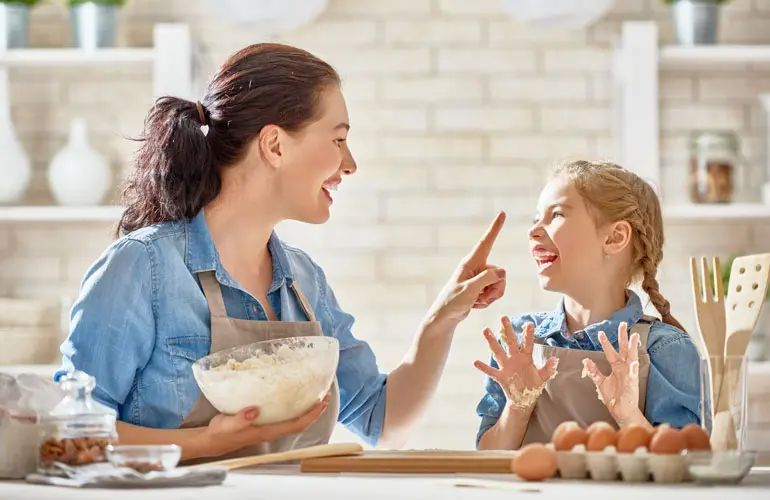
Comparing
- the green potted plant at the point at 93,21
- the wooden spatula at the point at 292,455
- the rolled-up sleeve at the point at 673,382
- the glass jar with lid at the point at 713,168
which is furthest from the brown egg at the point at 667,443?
the green potted plant at the point at 93,21

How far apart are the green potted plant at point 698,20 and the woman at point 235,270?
1.74 meters

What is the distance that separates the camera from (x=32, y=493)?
1439 mm

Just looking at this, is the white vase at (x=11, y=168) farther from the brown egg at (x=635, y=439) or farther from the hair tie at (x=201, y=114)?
the brown egg at (x=635, y=439)

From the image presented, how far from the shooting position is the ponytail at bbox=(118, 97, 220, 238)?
7.57ft

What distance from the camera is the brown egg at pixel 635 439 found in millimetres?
1578

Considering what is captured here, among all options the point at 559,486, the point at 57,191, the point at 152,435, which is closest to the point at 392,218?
the point at 57,191

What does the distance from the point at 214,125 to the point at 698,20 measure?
2082 millimetres

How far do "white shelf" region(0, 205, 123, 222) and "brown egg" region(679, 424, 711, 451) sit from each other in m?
2.55

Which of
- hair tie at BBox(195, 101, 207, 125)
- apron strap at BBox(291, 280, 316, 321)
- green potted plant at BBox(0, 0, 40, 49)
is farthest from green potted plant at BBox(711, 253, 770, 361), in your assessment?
green potted plant at BBox(0, 0, 40, 49)

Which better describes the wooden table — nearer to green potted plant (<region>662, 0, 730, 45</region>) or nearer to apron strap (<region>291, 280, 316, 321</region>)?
apron strap (<region>291, 280, 316, 321</region>)

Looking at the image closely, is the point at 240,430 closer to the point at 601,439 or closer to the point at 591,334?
the point at 601,439

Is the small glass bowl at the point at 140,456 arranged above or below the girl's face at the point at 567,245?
below

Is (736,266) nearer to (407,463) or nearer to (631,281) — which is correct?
(407,463)

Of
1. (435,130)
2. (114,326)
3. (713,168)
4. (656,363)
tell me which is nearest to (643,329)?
(656,363)
